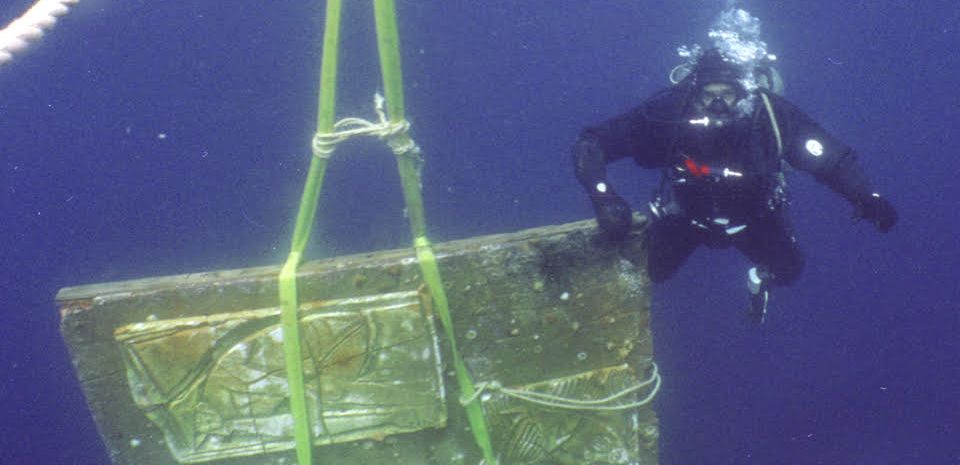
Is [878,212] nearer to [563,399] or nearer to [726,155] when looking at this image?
[726,155]

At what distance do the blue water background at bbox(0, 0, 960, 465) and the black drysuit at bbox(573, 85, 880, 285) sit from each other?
4779 millimetres

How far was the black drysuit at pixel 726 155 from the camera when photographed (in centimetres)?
387

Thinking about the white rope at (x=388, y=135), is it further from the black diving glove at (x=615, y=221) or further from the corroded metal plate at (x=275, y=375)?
the black diving glove at (x=615, y=221)

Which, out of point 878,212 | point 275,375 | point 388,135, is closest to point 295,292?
Result: point 275,375

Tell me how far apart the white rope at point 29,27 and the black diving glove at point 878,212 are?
3779mm

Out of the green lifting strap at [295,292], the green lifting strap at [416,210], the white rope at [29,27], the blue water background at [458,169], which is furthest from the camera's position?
the blue water background at [458,169]

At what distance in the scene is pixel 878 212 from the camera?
12.0ft

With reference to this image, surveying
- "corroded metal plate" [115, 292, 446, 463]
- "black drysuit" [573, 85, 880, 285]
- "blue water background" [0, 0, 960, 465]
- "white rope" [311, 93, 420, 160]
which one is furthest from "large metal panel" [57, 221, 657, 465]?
"blue water background" [0, 0, 960, 465]

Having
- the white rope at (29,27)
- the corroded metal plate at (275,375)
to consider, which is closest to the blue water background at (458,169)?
the corroded metal plate at (275,375)

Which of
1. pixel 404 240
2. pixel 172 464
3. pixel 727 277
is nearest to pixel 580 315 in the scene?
pixel 172 464

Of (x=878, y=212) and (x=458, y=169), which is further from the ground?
(x=878, y=212)

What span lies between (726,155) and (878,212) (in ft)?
2.94

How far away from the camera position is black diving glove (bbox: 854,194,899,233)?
144 inches

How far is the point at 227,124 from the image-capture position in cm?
816
